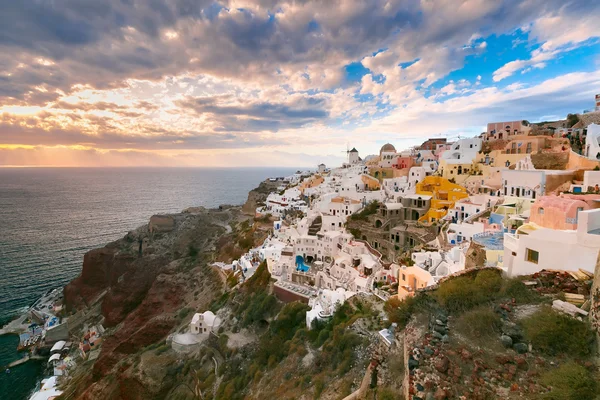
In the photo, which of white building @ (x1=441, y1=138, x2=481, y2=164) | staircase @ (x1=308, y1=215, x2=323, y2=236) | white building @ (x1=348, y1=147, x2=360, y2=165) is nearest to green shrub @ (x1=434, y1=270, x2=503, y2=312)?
staircase @ (x1=308, y1=215, x2=323, y2=236)

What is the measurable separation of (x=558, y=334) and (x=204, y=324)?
2288 centimetres

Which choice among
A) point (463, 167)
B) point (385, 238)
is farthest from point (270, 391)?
point (463, 167)

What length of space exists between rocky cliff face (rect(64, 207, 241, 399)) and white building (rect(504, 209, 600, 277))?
22250 mm

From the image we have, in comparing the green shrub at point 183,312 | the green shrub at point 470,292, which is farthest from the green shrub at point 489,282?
the green shrub at point 183,312

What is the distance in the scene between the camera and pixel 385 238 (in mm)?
26031

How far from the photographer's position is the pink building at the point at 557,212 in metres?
11.0

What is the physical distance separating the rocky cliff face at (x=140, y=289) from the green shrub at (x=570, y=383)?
72.9ft

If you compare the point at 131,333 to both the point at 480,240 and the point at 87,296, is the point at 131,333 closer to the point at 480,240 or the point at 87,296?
the point at 87,296

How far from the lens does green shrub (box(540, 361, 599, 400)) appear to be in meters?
5.20

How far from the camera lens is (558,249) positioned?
29.8ft

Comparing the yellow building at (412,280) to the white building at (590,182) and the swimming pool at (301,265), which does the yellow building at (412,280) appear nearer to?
the swimming pool at (301,265)

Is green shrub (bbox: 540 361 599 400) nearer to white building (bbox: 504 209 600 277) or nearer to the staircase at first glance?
white building (bbox: 504 209 600 277)

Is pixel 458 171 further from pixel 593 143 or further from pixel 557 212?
pixel 557 212

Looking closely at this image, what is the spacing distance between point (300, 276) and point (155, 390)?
12242 mm
